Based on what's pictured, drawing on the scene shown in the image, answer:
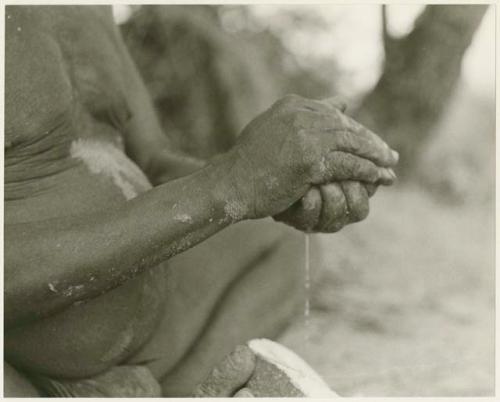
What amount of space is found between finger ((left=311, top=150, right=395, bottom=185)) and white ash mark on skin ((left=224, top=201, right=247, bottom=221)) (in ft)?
0.41

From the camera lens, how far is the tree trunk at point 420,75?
2.63 m

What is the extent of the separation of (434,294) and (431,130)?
0.62m

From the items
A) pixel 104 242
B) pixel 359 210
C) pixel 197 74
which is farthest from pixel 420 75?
pixel 104 242

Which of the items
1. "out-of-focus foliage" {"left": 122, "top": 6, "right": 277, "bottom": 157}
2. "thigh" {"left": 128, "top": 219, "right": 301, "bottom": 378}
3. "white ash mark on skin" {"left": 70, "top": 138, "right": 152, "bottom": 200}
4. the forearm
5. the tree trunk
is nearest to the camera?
the forearm

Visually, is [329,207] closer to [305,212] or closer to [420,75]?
[305,212]

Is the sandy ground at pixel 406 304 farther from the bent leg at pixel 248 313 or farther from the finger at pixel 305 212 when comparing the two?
the finger at pixel 305 212

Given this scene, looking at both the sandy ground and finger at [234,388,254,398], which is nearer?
finger at [234,388,254,398]

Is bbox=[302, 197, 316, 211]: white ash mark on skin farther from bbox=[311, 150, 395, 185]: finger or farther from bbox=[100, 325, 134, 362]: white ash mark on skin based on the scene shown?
bbox=[100, 325, 134, 362]: white ash mark on skin

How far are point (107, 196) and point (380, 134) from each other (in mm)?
1683

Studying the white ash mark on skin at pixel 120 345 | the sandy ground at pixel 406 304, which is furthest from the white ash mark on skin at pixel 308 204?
the sandy ground at pixel 406 304

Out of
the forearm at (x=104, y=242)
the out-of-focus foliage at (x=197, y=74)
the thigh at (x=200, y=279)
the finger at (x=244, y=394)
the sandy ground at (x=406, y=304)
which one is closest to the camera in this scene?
the forearm at (x=104, y=242)

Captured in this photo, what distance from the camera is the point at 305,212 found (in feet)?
4.57

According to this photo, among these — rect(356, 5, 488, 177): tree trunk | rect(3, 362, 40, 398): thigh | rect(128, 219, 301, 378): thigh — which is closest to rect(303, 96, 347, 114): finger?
rect(128, 219, 301, 378): thigh

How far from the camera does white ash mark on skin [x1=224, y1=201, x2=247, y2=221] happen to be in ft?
4.42
